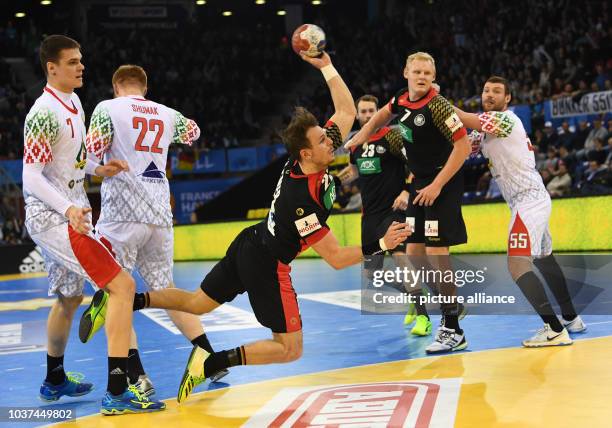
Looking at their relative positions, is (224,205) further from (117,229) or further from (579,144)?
(117,229)

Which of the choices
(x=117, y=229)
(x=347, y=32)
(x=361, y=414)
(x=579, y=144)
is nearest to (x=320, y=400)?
(x=361, y=414)

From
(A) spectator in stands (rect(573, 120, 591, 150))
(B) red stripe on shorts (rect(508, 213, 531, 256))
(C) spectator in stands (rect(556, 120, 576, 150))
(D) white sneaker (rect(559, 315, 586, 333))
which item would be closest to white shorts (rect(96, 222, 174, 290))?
(B) red stripe on shorts (rect(508, 213, 531, 256))

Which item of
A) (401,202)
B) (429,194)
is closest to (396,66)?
(401,202)

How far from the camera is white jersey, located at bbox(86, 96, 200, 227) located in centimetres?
565

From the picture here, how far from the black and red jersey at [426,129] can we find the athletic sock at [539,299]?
1144 mm

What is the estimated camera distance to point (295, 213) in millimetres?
5105

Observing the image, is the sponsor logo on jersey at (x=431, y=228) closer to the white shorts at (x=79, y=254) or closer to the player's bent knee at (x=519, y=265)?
the player's bent knee at (x=519, y=265)

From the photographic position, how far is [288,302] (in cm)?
523

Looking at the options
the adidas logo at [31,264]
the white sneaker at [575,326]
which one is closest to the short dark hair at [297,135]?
the white sneaker at [575,326]

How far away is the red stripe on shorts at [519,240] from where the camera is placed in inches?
259

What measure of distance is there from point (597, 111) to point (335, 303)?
9539 mm

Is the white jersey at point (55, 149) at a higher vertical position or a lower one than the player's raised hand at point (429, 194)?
higher

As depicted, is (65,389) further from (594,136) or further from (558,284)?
(594,136)

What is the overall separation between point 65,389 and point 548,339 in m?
3.54
